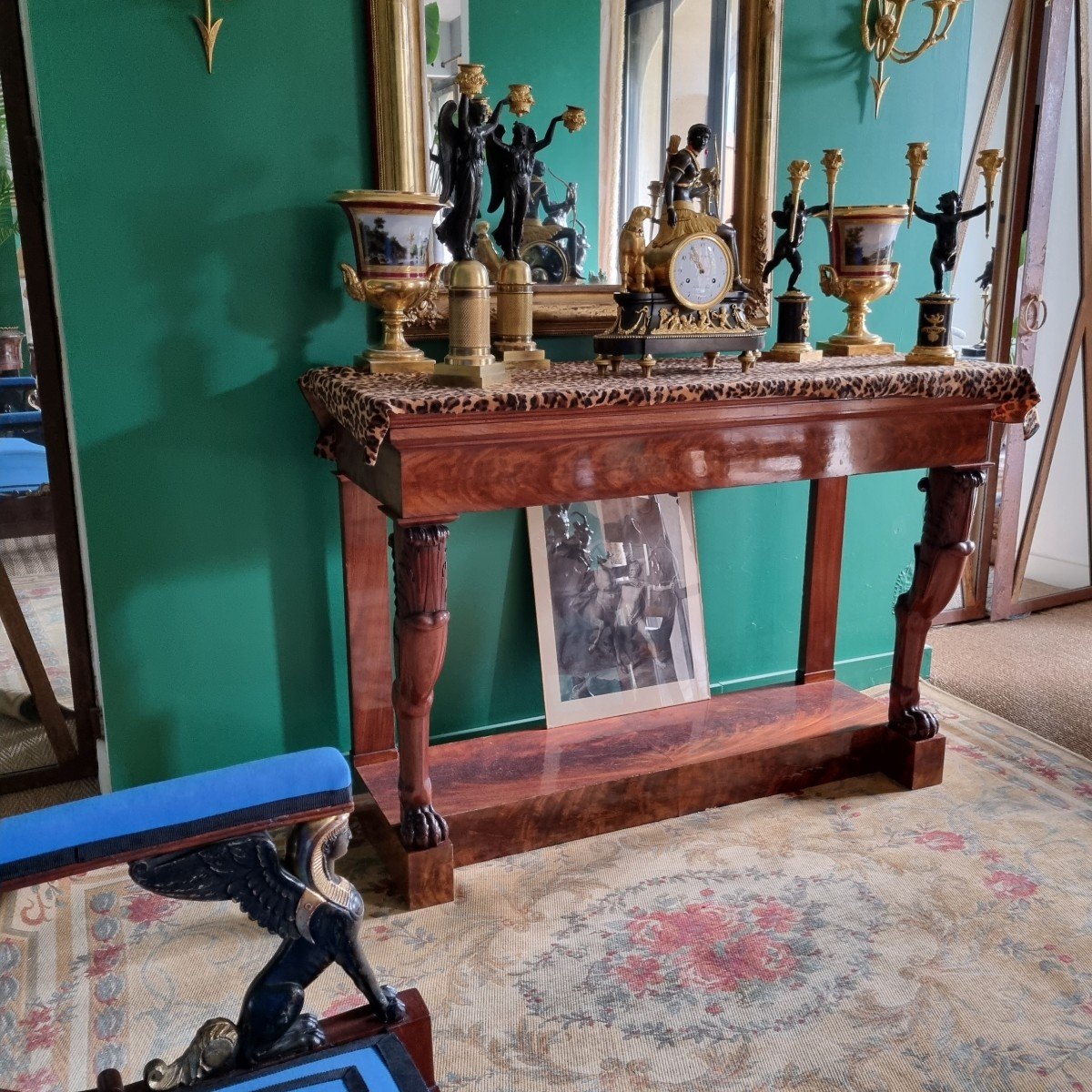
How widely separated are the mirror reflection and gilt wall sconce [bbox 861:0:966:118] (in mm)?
393

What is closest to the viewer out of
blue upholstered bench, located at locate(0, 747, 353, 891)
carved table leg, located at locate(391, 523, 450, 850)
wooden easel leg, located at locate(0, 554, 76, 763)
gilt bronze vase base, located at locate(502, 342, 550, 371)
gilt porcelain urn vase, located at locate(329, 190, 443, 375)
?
blue upholstered bench, located at locate(0, 747, 353, 891)

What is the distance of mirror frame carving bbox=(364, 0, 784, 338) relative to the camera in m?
2.15

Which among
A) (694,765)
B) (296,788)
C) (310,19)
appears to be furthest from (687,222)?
(296,788)

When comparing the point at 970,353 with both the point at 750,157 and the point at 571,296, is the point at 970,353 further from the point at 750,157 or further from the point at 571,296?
the point at 571,296

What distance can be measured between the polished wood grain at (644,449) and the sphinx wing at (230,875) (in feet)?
2.80

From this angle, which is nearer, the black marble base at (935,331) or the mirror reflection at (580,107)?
the mirror reflection at (580,107)

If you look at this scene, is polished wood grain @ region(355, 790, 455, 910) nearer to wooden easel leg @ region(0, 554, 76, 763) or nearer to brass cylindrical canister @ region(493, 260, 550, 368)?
wooden easel leg @ region(0, 554, 76, 763)

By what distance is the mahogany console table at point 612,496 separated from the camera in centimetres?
192

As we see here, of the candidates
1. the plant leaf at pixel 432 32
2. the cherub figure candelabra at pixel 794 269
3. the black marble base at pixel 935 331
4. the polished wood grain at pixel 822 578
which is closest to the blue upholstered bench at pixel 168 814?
the plant leaf at pixel 432 32

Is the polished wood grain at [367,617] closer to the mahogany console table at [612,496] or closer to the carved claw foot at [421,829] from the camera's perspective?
the mahogany console table at [612,496]

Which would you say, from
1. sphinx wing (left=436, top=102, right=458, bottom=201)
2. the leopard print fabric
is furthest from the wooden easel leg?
sphinx wing (left=436, top=102, right=458, bottom=201)

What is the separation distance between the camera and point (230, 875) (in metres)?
1.12

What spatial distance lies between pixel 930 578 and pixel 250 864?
191 cm

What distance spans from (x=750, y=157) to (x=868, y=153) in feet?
1.30
